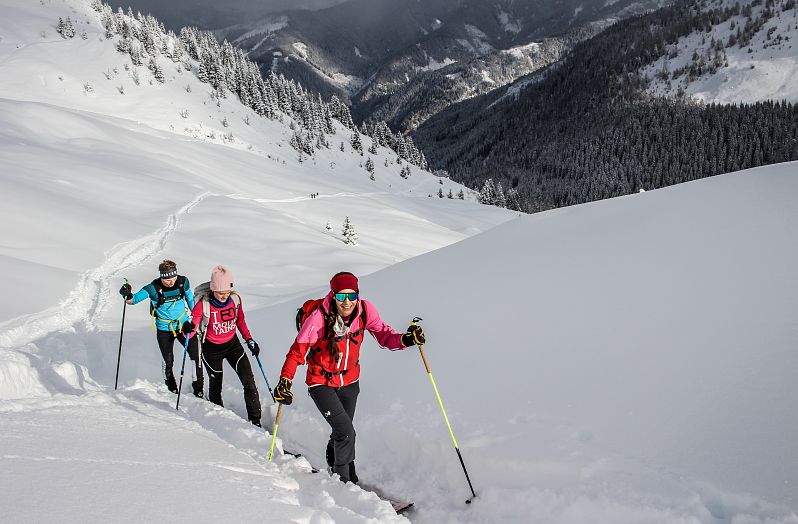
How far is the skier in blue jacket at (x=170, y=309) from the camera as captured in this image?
649 centimetres

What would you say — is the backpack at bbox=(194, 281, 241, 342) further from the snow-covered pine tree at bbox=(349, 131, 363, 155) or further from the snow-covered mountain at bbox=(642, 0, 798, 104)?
the snow-covered mountain at bbox=(642, 0, 798, 104)

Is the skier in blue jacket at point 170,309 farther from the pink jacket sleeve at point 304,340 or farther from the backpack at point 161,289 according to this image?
the pink jacket sleeve at point 304,340

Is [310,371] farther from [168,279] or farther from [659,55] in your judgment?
[659,55]

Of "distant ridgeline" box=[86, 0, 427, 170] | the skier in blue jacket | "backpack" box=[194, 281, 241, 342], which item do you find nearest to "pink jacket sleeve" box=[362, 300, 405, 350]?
"backpack" box=[194, 281, 241, 342]

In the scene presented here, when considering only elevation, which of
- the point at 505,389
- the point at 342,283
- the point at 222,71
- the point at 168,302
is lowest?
the point at 505,389

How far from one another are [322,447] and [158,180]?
24.5 metres

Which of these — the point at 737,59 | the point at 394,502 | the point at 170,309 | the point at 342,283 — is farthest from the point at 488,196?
the point at 737,59

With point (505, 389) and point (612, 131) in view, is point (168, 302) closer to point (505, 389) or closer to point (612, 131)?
point (505, 389)

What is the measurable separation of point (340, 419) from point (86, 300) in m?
9.14

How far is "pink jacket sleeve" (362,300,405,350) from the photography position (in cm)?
420

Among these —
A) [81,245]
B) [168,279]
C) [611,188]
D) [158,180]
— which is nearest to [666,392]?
[168,279]

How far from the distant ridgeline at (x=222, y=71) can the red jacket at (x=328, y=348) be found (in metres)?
54.6

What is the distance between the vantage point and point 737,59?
137 m

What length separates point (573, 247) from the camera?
24.6 feet
